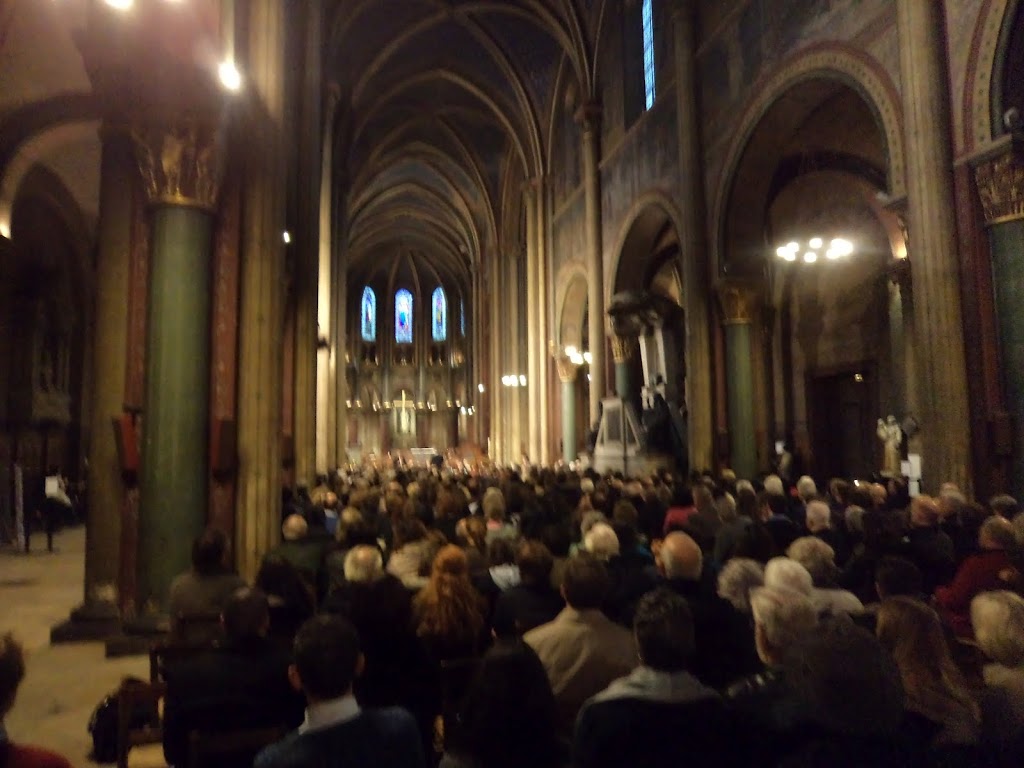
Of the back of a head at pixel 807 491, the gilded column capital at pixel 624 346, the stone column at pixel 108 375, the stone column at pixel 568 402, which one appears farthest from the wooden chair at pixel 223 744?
the stone column at pixel 568 402

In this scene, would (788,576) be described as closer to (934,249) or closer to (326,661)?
(326,661)

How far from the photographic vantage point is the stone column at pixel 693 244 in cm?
1393

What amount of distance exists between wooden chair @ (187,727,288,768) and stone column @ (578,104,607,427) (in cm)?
1759

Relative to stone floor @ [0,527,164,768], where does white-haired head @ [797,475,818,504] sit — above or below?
above

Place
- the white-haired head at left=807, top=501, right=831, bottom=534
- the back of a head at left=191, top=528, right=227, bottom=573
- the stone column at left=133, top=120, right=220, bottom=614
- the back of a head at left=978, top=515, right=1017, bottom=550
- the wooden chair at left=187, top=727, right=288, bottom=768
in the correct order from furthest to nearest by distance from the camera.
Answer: the stone column at left=133, top=120, right=220, bottom=614 < the white-haired head at left=807, top=501, right=831, bottom=534 < the back of a head at left=191, top=528, right=227, bottom=573 < the back of a head at left=978, top=515, right=1017, bottom=550 < the wooden chair at left=187, top=727, right=288, bottom=768

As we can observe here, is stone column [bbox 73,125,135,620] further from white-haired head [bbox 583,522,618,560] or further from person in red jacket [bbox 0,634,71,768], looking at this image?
person in red jacket [bbox 0,634,71,768]

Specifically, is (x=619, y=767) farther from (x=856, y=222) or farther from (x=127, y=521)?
(x=856, y=222)

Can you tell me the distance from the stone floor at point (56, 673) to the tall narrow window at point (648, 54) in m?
14.8

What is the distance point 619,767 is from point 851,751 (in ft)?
1.88

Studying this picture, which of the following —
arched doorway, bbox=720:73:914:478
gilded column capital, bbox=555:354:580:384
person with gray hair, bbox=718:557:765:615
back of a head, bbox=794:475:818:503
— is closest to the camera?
person with gray hair, bbox=718:557:765:615

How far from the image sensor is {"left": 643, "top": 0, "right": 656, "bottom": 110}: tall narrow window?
55.6 ft

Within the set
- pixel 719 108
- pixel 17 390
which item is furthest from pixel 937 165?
pixel 17 390

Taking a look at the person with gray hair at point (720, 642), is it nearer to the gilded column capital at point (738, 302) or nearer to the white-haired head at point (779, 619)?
the white-haired head at point (779, 619)

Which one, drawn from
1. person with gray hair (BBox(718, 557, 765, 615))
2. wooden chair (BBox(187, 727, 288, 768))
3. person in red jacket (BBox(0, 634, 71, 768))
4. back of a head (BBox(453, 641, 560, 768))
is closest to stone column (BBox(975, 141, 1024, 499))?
person with gray hair (BBox(718, 557, 765, 615))
